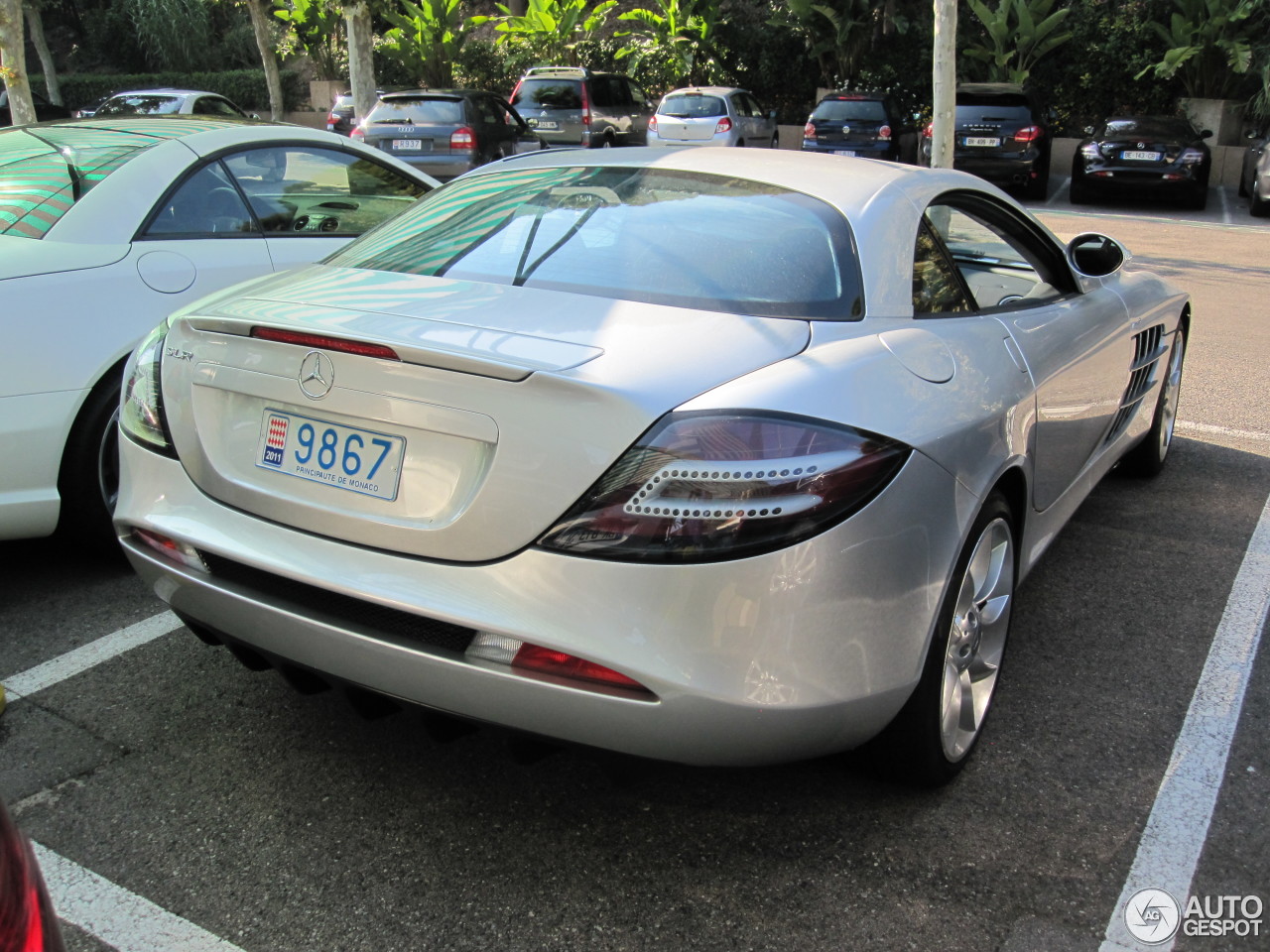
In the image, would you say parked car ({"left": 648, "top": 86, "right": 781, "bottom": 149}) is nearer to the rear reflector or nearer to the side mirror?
the side mirror

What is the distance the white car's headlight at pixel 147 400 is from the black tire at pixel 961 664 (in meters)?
1.76

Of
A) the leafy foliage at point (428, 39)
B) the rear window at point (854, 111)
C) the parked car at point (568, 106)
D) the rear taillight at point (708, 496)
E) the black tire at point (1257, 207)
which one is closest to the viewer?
the rear taillight at point (708, 496)

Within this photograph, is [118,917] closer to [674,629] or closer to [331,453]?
[331,453]

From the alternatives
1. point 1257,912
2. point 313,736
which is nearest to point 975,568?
point 1257,912

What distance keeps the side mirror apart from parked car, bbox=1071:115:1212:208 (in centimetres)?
1489

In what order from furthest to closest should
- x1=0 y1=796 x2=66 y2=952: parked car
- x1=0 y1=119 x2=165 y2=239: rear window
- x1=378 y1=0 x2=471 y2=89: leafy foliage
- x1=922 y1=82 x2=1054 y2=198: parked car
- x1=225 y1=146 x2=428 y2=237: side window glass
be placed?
1. x1=378 y1=0 x2=471 y2=89: leafy foliage
2. x1=922 y1=82 x2=1054 y2=198: parked car
3. x1=225 y1=146 x2=428 y2=237: side window glass
4. x1=0 y1=119 x2=165 y2=239: rear window
5. x1=0 y1=796 x2=66 y2=952: parked car

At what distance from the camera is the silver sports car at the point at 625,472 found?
216 centimetres

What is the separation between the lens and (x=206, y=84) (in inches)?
1409

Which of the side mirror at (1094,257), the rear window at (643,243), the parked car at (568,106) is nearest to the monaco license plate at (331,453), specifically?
the rear window at (643,243)

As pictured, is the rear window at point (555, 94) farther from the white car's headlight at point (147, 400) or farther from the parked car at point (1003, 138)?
the white car's headlight at point (147, 400)

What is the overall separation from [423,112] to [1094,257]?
41.6 ft

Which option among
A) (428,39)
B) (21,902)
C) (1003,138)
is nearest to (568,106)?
(1003,138)

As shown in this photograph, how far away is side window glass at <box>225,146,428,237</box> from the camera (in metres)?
4.64

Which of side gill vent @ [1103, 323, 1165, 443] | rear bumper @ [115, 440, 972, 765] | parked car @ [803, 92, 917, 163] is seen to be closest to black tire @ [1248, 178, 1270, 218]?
parked car @ [803, 92, 917, 163]
